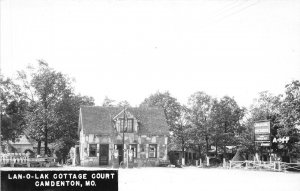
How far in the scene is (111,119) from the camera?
4781 cm

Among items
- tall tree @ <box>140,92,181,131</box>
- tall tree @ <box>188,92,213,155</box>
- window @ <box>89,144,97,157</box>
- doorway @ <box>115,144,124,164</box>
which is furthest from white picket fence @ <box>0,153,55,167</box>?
tall tree @ <box>140,92,181,131</box>

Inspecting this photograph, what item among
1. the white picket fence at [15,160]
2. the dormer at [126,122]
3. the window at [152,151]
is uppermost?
the dormer at [126,122]

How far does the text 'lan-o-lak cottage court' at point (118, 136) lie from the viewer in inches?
1801

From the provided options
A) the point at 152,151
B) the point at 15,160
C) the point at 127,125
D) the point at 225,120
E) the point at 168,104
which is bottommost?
the point at 15,160

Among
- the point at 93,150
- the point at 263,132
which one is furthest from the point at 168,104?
the point at 263,132

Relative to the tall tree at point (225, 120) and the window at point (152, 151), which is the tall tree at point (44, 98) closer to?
the window at point (152, 151)

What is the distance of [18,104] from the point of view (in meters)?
39.8

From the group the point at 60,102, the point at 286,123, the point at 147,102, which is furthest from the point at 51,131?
the point at 286,123
